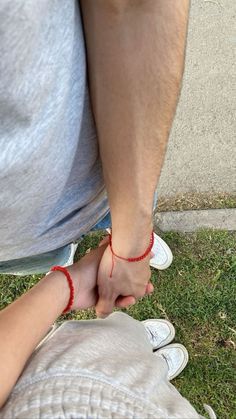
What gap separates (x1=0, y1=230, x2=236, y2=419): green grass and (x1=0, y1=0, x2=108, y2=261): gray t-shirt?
0.93 m

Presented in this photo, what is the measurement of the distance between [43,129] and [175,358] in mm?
1301

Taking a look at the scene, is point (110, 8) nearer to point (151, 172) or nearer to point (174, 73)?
point (174, 73)

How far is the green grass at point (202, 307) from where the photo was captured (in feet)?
6.34

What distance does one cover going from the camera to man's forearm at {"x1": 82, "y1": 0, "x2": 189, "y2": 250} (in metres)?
0.88

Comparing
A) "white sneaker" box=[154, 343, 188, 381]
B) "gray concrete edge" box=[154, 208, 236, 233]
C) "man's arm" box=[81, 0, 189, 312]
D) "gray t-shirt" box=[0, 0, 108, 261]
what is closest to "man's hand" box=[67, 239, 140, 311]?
"gray t-shirt" box=[0, 0, 108, 261]

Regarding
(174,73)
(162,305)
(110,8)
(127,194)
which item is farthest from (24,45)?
(162,305)

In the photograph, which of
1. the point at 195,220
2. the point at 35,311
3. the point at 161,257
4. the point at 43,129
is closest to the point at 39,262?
the point at 35,311

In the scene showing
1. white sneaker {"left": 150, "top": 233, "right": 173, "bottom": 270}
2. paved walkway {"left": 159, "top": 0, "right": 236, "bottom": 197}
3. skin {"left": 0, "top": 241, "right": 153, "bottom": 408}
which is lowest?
white sneaker {"left": 150, "top": 233, "right": 173, "bottom": 270}

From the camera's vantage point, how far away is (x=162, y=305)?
207cm

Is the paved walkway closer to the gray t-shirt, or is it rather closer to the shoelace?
the shoelace

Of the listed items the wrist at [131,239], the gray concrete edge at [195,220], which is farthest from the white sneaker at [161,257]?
the wrist at [131,239]

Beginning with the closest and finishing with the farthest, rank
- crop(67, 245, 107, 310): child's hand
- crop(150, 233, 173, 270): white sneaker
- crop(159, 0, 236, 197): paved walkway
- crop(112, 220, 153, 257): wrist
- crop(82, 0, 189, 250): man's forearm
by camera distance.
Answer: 1. crop(82, 0, 189, 250): man's forearm
2. crop(112, 220, 153, 257): wrist
3. crop(67, 245, 107, 310): child's hand
4. crop(150, 233, 173, 270): white sneaker
5. crop(159, 0, 236, 197): paved walkway

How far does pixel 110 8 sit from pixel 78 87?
155mm

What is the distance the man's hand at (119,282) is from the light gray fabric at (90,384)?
23 centimetres
